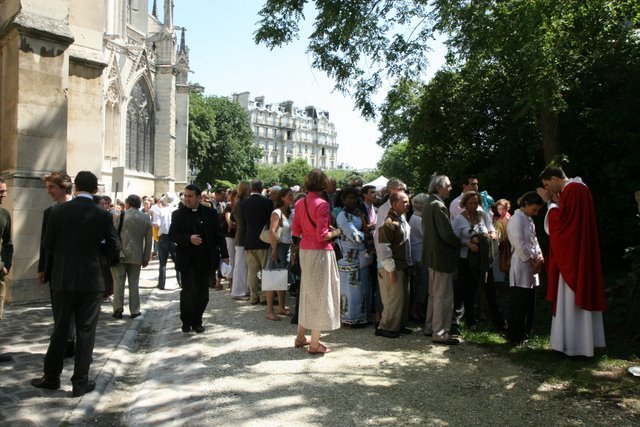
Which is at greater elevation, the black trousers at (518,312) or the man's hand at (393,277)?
the man's hand at (393,277)

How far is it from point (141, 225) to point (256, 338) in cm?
288

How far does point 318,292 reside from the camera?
5922mm

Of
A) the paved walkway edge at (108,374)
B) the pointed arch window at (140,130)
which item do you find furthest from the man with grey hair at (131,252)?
the pointed arch window at (140,130)

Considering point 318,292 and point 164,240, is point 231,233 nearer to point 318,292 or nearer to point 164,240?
point 164,240

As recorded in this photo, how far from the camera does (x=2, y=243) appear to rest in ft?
18.9

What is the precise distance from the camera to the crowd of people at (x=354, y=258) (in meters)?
4.81

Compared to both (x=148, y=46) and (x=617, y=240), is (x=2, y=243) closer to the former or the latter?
(x=617, y=240)

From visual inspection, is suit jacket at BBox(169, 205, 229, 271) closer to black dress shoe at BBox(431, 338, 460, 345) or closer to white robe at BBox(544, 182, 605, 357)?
black dress shoe at BBox(431, 338, 460, 345)

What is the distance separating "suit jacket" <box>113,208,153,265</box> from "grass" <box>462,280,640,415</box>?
5.02m

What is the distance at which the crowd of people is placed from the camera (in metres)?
4.81

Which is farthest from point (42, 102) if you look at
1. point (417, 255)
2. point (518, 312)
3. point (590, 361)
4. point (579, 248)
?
point (590, 361)

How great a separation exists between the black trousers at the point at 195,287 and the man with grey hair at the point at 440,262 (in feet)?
9.86

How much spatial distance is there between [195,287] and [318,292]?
2.07 metres

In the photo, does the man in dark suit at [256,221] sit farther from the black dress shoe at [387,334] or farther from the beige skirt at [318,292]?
the beige skirt at [318,292]
